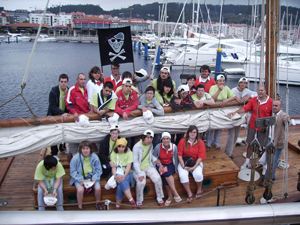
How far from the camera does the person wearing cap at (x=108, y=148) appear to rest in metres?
3.99

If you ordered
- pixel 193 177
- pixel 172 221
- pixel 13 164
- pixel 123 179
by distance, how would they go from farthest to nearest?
1. pixel 13 164
2. pixel 193 177
3. pixel 123 179
4. pixel 172 221

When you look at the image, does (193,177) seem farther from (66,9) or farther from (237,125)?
(66,9)

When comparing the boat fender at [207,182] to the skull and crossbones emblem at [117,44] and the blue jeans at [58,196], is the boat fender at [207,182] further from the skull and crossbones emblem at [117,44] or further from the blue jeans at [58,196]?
the skull and crossbones emblem at [117,44]

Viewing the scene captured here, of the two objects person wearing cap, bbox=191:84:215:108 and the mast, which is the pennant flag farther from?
the mast

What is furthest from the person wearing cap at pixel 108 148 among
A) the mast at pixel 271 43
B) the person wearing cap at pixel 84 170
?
the mast at pixel 271 43

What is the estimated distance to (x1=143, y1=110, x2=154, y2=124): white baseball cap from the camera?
432 centimetres

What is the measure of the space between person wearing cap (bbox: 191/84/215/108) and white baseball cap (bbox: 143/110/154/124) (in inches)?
34.4

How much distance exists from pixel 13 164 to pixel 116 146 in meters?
2.27

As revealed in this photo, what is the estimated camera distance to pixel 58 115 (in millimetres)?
4238

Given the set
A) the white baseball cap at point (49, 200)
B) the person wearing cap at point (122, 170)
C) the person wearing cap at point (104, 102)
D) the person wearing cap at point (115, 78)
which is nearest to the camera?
the white baseball cap at point (49, 200)

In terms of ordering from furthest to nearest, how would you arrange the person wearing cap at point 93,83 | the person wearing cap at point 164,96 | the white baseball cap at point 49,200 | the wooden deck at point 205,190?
1. the person wearing cap at point 93,83
2. the person wearing cap at point 164,96
3. the wooden deck at point 205,190
4. the white baseball cap at point 49,200

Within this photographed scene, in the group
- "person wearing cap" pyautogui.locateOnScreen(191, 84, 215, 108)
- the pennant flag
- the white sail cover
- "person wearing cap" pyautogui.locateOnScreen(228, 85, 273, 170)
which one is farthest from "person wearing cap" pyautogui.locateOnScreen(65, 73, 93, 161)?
"person wearing cap" pyautogui.locateOnScreen(228, 85, 273, 170)

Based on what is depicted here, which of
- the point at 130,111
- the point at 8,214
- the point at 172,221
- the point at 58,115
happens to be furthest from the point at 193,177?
the point at 8,214

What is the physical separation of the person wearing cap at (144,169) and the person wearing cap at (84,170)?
55 cm
